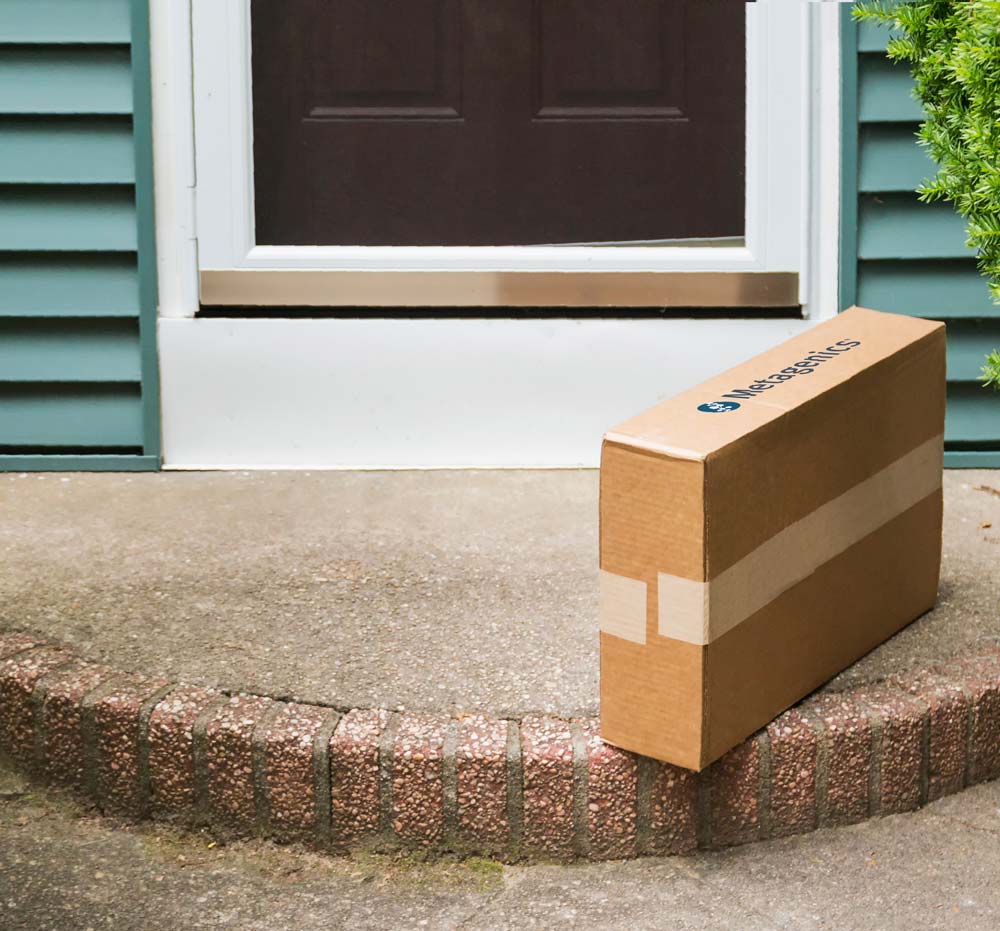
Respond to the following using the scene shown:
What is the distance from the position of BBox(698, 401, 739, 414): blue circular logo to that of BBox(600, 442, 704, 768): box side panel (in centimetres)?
17

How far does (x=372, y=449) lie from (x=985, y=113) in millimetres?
1623

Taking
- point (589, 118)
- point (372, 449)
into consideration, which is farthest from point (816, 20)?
point (372, 449)

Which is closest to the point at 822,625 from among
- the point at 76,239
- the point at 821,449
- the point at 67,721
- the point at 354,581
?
the point at 821,449

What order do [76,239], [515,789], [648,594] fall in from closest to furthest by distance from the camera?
[648,594], [515,789], [76,239]

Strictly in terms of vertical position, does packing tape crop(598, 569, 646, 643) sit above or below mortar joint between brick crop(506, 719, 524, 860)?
above

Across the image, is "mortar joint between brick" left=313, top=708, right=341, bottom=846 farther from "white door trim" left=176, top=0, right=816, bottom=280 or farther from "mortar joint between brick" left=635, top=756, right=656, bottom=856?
"white door trim" left=176, top=0, right=816, bottom=280

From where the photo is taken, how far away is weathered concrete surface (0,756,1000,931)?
1922 mm

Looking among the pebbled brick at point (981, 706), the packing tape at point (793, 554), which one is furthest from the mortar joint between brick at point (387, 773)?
the pebbled brick at point (981, 706)

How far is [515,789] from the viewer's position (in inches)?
79.4

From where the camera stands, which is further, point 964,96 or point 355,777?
point 964,96

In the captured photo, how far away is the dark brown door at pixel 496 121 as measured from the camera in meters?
3.27

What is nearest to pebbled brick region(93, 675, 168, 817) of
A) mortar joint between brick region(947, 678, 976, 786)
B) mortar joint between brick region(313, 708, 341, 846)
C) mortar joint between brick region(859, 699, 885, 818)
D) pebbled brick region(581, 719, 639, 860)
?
mortar joint between brick region(313, 708, 341, 846)

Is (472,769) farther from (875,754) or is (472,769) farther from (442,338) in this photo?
(442,338)

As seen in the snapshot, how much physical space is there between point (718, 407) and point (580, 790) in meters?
0.57
